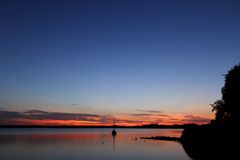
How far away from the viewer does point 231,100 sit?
75.5m

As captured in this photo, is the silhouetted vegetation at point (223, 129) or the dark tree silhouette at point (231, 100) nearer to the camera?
the silhouetted vegetation at point (223, 129)

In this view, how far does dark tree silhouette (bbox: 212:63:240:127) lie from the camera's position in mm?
74250

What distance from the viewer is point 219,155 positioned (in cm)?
5797

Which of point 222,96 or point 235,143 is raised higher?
point 222,96

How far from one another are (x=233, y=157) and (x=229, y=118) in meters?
25.9

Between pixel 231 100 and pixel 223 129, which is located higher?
pixel 231 100

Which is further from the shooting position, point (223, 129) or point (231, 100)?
point (231, 100)

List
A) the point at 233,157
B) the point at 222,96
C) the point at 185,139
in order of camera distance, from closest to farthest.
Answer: the point at 233,157 < the point at 222,96 < the point at 185,139

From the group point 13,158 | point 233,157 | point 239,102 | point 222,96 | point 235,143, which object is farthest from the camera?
point 222,96

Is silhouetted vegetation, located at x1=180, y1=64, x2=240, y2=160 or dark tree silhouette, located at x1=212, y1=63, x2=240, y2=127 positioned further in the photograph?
dark tree silhouette, located at x1=212, y1=63, x2=240, y2=127

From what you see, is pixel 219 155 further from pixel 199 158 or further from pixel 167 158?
pixel 167 158

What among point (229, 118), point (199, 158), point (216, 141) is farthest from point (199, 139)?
point (199, 158)

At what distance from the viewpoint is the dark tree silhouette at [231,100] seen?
74250mm

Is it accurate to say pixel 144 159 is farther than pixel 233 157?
Yes
